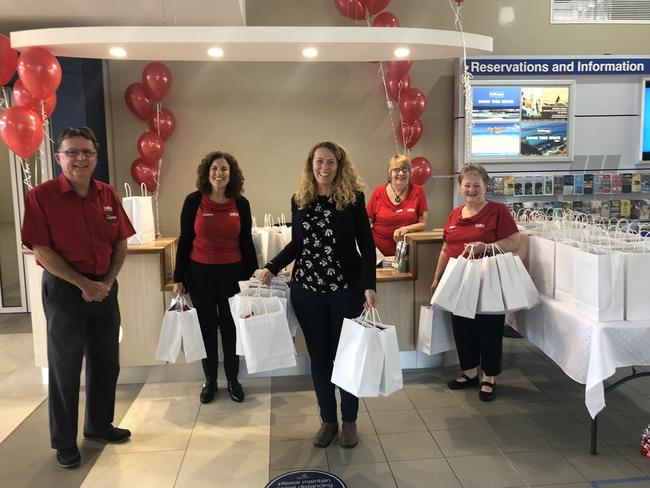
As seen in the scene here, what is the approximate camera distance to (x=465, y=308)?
319 centimetres

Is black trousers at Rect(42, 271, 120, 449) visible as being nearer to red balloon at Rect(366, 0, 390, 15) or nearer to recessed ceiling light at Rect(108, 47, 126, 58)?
recessed ceiling light at Rect(108, 47, 126, 58)

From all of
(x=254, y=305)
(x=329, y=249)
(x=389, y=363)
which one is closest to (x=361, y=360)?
(x=389, y=363)

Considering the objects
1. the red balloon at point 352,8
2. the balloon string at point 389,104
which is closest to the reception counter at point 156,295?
the balloon string at point 389,104

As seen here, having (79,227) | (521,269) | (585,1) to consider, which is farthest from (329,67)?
(79,227)

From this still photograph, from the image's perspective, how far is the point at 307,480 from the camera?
8.32 ft

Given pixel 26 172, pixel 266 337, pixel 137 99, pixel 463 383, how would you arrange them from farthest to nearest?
pixel 137 99
pixel 26 172
pixel 463 383
pixel 266 337

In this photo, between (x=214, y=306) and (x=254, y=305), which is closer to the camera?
(x=254, y=305)

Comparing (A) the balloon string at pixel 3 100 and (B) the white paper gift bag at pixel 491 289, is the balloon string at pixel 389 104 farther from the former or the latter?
(A) the balloon string at pixel 3 100

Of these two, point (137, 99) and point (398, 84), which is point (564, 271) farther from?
point (137, 99)

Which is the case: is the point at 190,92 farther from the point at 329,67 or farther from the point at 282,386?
the point at 282,386

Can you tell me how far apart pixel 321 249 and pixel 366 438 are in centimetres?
112

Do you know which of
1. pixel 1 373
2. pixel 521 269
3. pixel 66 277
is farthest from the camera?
pixel 1 373

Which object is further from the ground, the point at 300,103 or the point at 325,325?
the point at 300,103

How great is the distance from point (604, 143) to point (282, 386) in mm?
4210
